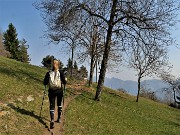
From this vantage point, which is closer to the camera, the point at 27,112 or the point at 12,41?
the point at 27,112

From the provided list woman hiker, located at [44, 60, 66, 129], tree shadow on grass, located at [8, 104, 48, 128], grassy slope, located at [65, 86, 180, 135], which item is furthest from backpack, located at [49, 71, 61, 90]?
grassy slope, located at [65, 86, 180, 135]

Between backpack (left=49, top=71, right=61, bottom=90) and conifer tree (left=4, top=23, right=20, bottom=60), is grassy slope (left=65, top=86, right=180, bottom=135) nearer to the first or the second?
backpack (left=49, top=71, right=61, bottom=90)

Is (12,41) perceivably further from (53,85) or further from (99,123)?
(53,85)

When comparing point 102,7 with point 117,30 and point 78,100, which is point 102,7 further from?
point 78,100

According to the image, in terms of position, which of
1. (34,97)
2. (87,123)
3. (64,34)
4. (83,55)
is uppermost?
(64,34)

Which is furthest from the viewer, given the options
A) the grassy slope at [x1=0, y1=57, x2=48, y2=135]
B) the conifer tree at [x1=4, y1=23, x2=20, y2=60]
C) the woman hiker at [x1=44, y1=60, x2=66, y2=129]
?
the conifer tree at [x1=4, y1=23, x2=20, y2=60]

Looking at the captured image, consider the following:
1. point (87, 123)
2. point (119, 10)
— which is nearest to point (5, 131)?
point (87, 123)

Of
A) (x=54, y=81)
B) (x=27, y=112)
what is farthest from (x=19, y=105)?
(x=54, y=81)

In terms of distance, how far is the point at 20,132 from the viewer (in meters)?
13.8

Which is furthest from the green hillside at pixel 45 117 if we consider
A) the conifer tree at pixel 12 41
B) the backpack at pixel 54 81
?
the conifer tree at pixel 12 41

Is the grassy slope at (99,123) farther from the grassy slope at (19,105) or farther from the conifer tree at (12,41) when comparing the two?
the conifer tree at (12,41)

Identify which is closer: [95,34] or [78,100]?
[78,100]

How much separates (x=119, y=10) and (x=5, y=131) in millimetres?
15354

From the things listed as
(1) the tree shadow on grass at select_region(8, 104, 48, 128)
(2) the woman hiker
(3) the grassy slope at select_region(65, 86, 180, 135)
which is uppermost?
(2) the woman hiker
